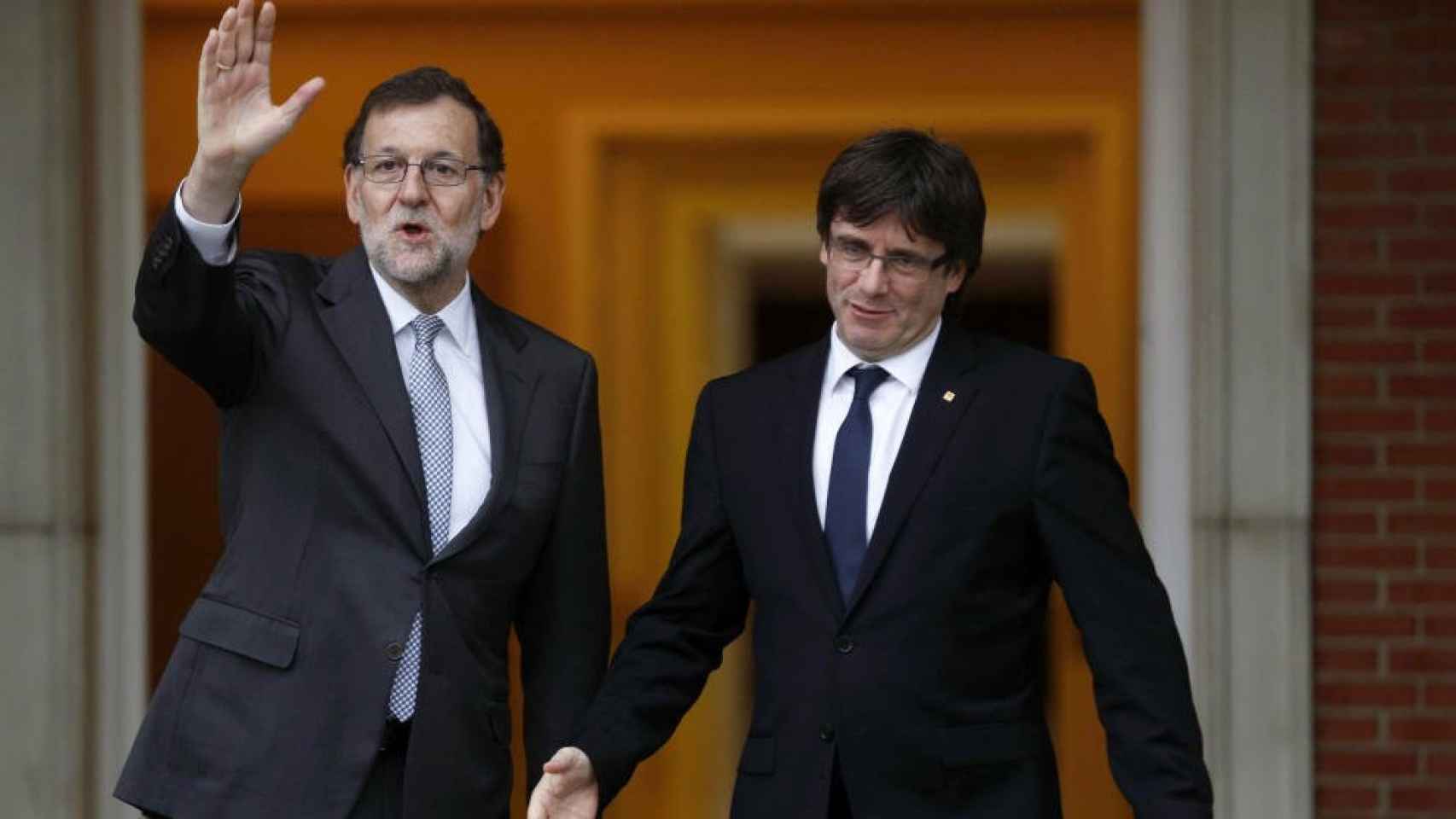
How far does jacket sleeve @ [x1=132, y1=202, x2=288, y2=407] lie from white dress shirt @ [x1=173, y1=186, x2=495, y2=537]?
0.61 ft

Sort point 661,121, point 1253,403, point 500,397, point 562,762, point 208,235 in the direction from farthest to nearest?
point 661,121 → point 1253,403 → point 500,397 → point 562,762 → point 208,235

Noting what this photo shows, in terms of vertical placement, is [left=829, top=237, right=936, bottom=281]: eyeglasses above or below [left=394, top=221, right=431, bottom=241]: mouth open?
below

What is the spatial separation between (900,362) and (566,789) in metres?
0.81

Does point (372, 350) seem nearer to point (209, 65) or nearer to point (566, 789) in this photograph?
point (209, 65)

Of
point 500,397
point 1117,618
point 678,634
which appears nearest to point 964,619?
point 1117,618

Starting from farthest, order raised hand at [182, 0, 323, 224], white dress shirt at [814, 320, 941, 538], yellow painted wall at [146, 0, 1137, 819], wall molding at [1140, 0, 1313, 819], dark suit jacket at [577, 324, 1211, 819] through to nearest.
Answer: yellow painted wall at [146, 0, 1137, 819], wall molding at [1140, 0, 1313, 819], white dress shirt at [814, 320, 941, 538], dark suit jacket at [577, 324, 1211, 819], raised hand at [182, 0, 323, 224]

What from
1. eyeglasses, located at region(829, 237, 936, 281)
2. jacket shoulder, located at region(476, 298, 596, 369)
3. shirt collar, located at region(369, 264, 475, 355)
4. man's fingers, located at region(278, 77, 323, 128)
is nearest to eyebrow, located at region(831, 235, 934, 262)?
eyeglasses, located at region(829, 237, 936, 281)

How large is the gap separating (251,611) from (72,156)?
1.92m

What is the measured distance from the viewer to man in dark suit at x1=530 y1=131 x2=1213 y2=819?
386cm

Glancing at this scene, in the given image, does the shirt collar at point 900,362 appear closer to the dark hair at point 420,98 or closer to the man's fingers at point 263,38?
the dark hair at point 420,98

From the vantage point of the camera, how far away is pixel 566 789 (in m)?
3.99

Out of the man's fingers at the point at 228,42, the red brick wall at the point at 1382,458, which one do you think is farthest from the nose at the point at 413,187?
the red brick wall at the point at 1382,458

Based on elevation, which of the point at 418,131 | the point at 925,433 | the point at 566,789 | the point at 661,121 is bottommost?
the point at 566,789

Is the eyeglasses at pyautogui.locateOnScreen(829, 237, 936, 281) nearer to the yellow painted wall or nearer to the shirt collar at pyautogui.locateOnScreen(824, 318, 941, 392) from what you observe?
the shirt collar at pyautogui.locateOnScreen(824, 318, 941, 392)
